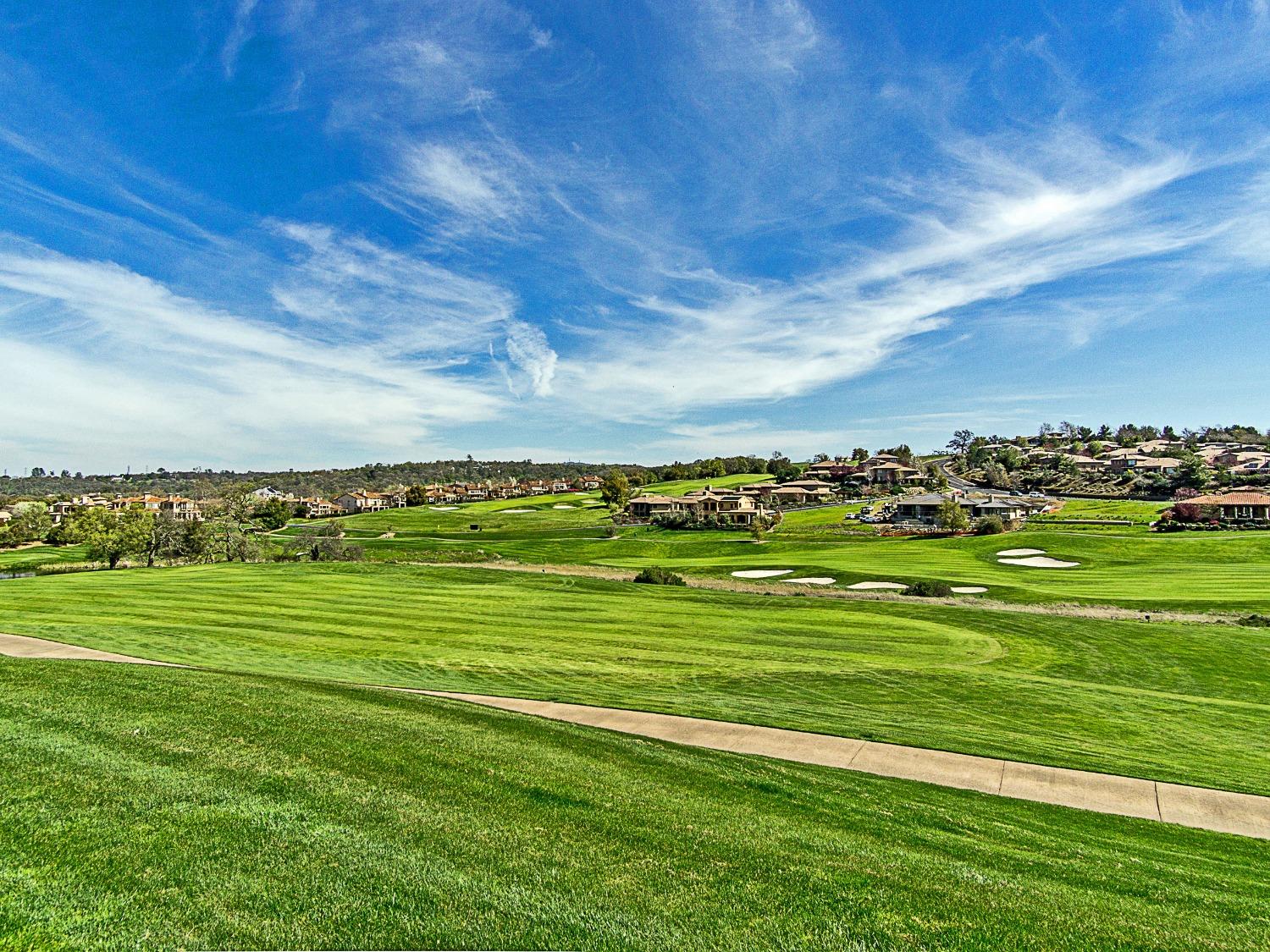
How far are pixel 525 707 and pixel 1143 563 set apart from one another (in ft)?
159

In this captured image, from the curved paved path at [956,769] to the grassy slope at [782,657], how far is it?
0.58m

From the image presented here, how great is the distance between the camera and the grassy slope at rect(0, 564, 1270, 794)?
48.3 feet

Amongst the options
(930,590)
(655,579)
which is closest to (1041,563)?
(930,590)

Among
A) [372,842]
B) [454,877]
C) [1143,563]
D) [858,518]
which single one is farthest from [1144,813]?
[858,518]

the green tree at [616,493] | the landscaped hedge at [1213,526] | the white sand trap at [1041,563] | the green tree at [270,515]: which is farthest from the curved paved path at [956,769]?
the green tree at [270,515]

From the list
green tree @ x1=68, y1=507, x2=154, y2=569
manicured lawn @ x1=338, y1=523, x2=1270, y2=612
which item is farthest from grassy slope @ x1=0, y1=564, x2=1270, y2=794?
green tree @ x1=68, y1=507, x2=154, y2=569

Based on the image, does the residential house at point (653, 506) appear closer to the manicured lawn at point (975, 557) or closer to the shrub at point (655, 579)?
the manicured lawn at point (975, 557)

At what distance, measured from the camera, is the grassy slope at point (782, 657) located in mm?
14734

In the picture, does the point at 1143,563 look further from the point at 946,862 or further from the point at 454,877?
the point at 454,877

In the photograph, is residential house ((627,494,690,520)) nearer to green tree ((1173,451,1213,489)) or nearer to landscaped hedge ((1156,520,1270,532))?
landscaped hedge ((1156,520,1270,532))

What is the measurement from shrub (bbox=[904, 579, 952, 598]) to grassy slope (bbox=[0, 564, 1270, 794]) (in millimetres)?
4582

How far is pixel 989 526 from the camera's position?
2539 inches

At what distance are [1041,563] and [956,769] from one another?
140 ft

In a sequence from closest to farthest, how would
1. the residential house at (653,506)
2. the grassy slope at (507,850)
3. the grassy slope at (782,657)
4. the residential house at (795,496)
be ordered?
the grassy slope at (507,850) < the grassy slope at (782,657) < the residential house at (653,506) < the residential house at (795,496)
